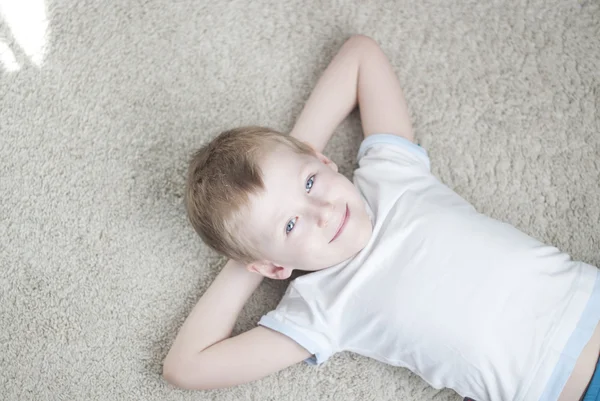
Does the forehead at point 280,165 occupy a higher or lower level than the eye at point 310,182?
higher

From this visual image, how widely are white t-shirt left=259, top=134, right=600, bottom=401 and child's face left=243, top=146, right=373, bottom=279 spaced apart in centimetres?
5

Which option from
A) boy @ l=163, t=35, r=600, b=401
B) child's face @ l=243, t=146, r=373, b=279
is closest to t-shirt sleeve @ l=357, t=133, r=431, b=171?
boy @ l=163, t=35, r=600, b=401

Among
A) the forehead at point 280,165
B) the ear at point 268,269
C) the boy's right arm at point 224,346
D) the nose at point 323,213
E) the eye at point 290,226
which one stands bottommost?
the boy's right arm at point 224,346

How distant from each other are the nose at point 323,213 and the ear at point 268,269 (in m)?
0.11

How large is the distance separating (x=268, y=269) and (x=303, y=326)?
0.11 metres

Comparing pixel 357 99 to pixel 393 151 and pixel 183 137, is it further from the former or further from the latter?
pixel 183 137

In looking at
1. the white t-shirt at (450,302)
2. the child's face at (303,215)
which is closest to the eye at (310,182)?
the child's face at (303,215)

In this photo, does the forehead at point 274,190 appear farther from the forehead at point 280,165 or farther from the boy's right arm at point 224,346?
the boy's right arm at point 224,346

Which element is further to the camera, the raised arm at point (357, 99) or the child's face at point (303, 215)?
the raised arm at point (357, 99)

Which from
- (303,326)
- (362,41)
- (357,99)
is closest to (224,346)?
(303,326)

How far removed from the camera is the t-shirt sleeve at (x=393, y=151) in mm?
1031

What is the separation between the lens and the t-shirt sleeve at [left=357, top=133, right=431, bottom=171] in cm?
103

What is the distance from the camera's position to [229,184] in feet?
2.86

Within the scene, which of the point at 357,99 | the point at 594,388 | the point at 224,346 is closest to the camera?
the point at 594,388
